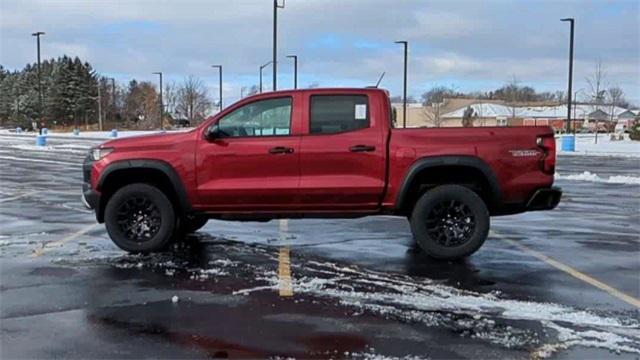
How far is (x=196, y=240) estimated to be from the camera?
30.9ft


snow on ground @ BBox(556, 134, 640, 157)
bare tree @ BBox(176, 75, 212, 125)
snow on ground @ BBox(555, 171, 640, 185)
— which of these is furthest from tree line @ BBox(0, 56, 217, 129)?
snow on ground @ BBox(555, 171, 640, 185)

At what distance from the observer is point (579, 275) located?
731cm

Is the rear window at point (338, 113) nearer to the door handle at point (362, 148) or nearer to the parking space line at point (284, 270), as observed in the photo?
the door handle at point (362, 148)

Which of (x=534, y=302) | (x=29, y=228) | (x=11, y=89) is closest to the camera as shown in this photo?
(x=534, y=302)

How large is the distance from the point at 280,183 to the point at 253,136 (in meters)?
0.62

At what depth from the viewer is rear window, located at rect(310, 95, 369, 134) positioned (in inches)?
316

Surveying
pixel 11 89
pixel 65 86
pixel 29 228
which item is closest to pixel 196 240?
pixel 29 228

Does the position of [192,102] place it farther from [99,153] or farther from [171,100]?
[99,153]

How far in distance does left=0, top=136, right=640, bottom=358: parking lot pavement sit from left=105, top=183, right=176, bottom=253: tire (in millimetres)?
203

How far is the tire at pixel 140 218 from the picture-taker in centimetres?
827

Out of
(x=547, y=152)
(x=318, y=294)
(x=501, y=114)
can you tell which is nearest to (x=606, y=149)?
(x=547, y=152)

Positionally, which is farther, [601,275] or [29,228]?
[29,228]

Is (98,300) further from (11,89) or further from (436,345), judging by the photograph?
(11,89)

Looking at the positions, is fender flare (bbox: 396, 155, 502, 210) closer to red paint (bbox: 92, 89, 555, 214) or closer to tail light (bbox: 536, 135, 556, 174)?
red paint (bbox: 92, 89, 555, 214)
